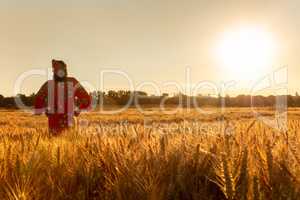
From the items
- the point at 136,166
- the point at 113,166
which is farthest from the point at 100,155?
the point at 136,166

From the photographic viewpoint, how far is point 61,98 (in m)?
6.73

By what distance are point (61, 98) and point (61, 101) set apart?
0.05 metres

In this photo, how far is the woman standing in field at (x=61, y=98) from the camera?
6.66m

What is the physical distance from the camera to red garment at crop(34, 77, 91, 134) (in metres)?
6.66

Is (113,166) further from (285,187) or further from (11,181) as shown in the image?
(285,187)

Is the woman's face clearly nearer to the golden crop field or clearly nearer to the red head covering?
the red head covering

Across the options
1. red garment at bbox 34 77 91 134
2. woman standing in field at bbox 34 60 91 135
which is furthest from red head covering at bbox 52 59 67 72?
red garment at bbox 34 77 91 134

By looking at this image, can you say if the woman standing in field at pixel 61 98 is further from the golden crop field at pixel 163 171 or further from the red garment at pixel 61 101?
the golden crop field at pixel 163 171

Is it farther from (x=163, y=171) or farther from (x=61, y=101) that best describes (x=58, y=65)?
(x=163, y=171)

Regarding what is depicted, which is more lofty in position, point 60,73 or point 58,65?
point 58,65

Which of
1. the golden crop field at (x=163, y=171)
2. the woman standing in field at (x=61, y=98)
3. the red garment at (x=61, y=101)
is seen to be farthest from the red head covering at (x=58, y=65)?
the golden crop field at (x=163, y=171)

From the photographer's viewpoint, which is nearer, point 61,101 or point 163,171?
point 163,171

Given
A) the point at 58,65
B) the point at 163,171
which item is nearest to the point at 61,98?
the point at 58,65

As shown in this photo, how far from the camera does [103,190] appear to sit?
6.07 ft
